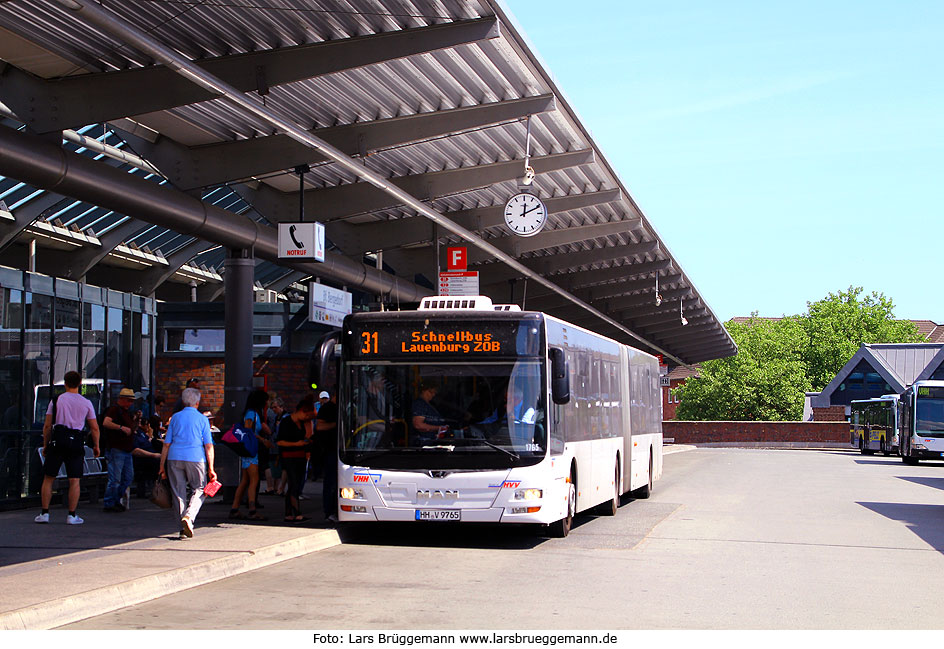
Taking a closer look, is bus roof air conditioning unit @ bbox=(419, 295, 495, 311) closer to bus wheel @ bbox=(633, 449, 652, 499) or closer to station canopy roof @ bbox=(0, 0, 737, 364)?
station canopy roof @ bbox=(0, 0, 737, 364)

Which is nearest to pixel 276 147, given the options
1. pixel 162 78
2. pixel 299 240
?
pixel 299 240

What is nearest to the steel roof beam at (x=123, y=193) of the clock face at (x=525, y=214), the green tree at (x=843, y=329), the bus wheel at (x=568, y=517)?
the clock face at (x=525, y=214)

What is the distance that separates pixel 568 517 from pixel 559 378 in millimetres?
1925

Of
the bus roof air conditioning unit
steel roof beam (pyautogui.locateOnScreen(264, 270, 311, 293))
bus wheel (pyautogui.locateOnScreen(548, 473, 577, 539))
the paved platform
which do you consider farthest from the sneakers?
steel roof beam (pyautogui.locateOnScreen(264, 270, 311, 293))

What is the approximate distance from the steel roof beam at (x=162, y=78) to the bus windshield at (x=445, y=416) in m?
3.74

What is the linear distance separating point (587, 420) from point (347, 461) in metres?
Answer: 3.76

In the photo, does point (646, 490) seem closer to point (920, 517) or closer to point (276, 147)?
point (920, 517)

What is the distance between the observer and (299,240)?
1827cm

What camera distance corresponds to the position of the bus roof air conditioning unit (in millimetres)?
14789

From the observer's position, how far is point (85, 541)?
1245cm

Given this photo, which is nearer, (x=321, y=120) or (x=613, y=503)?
(x=321, y=120)

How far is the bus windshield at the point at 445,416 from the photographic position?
13.6 metres

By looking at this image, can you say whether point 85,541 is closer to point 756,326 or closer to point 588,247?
point 588,247

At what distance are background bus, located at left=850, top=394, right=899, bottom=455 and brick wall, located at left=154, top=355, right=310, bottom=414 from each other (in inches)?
1285
